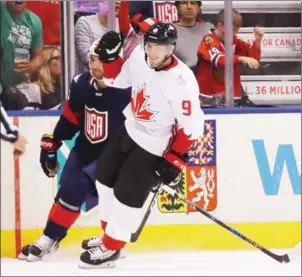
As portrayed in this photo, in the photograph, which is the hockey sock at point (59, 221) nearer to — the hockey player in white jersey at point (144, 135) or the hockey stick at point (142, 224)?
the hockey player in white jersey at point (144, 135)

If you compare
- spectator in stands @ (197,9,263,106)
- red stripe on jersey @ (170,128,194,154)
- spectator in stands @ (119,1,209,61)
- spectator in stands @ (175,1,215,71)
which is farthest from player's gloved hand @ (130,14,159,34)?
red stripe on jersey @ (170,128,194,154)

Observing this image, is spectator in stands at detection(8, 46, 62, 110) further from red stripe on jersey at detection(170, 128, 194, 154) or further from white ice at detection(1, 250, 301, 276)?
red stripe on jersey at detection(170, 128, 194, 154)

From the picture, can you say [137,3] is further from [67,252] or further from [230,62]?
[67,252]

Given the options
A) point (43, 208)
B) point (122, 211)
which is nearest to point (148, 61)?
point (122, 211)

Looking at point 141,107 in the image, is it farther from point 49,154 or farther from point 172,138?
point 49,154

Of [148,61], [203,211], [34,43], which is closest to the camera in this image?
[148,61]

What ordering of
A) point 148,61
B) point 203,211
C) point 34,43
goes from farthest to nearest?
point 34,43 < point 203,211 < point 148,61

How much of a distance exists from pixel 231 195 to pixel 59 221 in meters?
0.80

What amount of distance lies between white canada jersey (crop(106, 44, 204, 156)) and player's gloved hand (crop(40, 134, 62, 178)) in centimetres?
33

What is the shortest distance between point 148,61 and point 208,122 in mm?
805

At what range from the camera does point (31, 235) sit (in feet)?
15.3

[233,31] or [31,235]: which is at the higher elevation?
[233,31]

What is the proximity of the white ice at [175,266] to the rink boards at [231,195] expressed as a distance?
0.08m

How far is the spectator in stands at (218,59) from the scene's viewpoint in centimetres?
475
